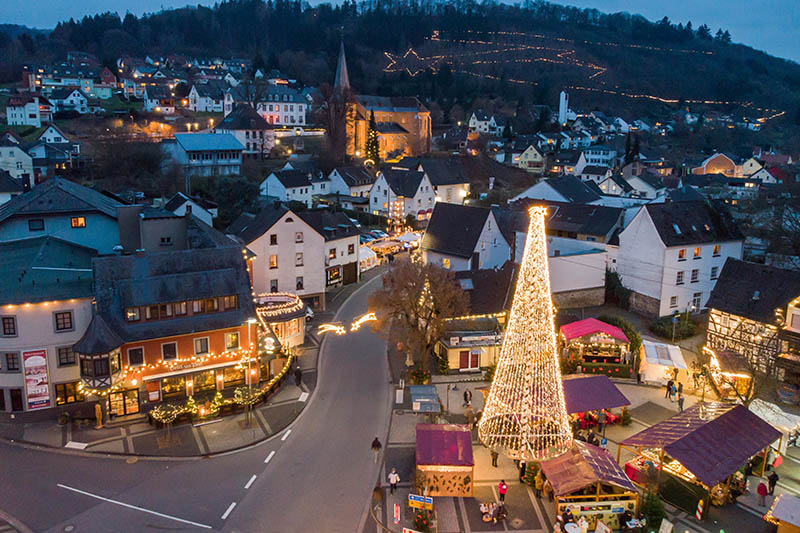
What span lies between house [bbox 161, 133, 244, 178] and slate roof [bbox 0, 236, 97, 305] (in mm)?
40631

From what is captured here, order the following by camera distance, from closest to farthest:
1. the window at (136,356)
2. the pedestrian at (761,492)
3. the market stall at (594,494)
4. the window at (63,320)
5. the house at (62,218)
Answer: the market stall at (594,494), the pedestrian at (761,492), the window at (63,320), the window at (136,356), the house at (62,218)

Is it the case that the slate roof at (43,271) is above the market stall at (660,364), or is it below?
above

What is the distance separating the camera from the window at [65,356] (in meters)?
27.2

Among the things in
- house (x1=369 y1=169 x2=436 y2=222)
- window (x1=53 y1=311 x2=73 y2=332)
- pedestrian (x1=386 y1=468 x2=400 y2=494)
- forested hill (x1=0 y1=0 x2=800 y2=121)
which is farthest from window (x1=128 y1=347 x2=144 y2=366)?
forested hill (x1=0 y1=0 x2=800 y2=121)

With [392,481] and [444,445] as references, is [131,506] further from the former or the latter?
[444,445]

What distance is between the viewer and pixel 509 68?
170m

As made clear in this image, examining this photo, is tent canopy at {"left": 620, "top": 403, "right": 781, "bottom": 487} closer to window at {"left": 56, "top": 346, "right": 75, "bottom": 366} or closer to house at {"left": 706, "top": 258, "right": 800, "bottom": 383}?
house at {"left": 706, "top": 258, "right": 800, "bottom": 383}

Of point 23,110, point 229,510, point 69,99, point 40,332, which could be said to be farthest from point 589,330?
point 69,99

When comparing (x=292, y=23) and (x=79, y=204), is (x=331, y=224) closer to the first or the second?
(x=79, y=204)

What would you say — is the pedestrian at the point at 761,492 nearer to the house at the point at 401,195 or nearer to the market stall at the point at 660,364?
the market stall at the point at 660,364

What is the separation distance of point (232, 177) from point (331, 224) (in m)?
26.6

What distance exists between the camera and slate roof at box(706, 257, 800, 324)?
32125 millimetres

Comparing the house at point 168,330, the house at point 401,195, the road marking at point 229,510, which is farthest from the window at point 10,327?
the house at point 401,195

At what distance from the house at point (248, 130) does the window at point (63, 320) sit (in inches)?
2182
